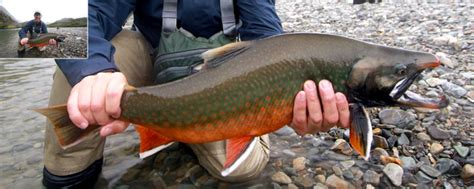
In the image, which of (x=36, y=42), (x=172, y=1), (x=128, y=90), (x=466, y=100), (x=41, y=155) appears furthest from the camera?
(x=466, y=100)

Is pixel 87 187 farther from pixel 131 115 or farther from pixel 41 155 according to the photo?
pixel 131 115

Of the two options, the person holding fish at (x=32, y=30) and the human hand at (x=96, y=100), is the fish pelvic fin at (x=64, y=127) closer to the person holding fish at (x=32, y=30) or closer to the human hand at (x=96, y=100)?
the human hand at (x=96, y=100)

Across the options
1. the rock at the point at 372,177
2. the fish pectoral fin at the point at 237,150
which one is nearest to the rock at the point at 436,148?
the rock at the point at 372,177

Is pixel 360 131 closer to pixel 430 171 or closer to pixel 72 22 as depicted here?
pixel 430 171

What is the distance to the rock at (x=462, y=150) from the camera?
2869mm

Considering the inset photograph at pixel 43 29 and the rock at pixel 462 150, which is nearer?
the inset photograph at pixel 43 29

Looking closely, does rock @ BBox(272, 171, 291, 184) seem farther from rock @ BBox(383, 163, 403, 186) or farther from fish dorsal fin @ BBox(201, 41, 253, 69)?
fish dorsal fin @ BBox(201, 41, 253, 69)

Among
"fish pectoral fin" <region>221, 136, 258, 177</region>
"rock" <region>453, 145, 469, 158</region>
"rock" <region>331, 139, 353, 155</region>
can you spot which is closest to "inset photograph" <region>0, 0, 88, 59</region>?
"fish pectoral fin" <region>221, 136, 258, 177</region>

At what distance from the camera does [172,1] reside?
2775 millimetres

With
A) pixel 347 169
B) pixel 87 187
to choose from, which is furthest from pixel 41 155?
pixel 347 169

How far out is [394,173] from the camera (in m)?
2.70

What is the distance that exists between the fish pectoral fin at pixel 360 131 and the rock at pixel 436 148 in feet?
3.60

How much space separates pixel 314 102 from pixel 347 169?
3.18ft

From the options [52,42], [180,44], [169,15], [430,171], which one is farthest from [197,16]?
[430,171]
